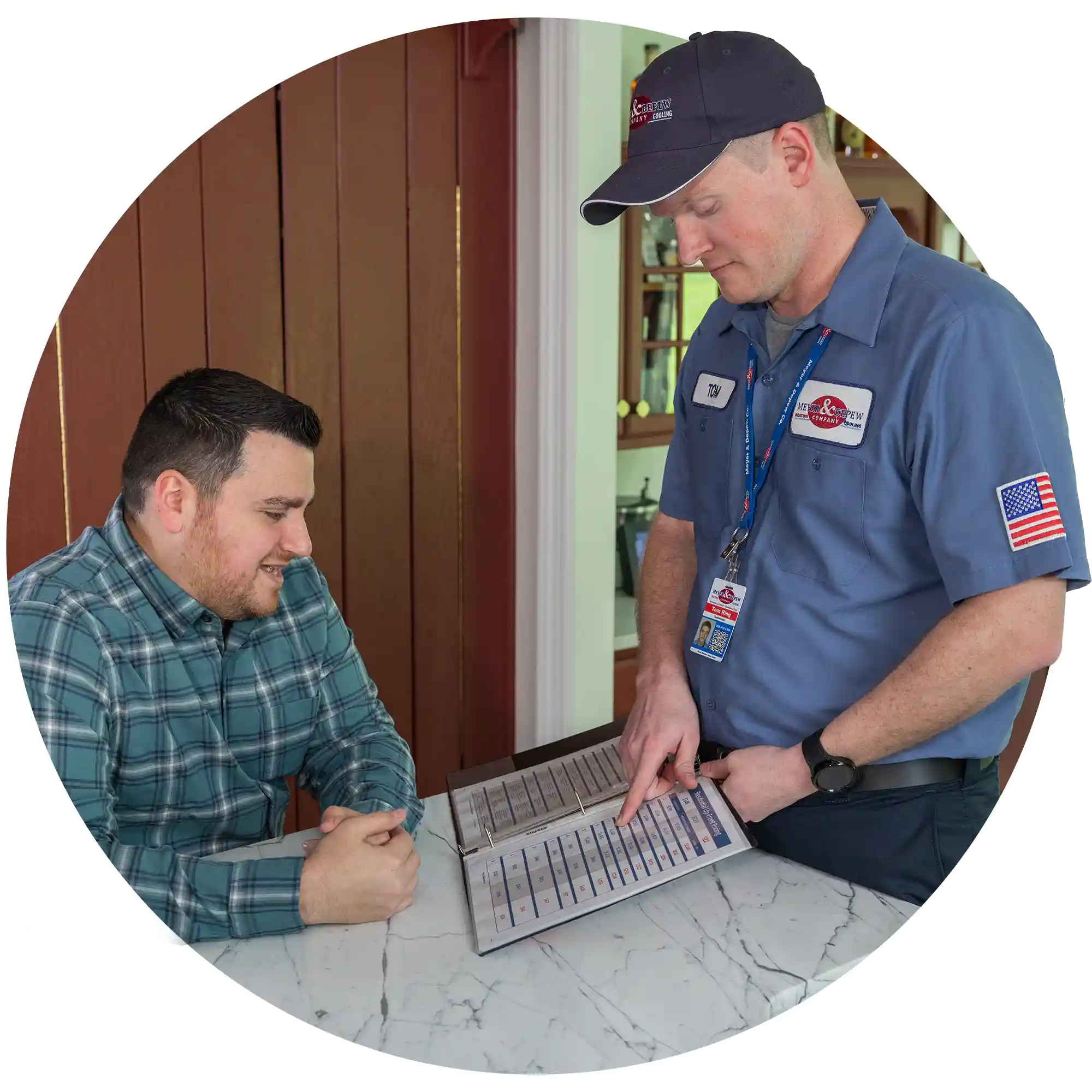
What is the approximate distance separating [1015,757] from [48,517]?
110 inches

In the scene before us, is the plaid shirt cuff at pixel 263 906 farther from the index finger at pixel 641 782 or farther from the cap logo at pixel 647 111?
the cap logo at pixel 647 111

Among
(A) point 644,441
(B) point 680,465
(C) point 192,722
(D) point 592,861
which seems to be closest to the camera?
(D) point 592,861

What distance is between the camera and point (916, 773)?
1.48 meters

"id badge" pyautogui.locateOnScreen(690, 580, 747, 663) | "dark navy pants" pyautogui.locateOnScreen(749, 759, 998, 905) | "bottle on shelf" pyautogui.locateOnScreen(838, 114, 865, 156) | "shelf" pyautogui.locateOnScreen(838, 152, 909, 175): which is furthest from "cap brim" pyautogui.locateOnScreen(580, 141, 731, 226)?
"bottle on shelf" pyautogui.locateOnScreen(838, 114, 865, 156)

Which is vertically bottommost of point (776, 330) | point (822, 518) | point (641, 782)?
point (641, 782)

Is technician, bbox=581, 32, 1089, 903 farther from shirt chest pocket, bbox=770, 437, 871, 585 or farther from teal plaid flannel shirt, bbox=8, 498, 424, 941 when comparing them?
teal plaid flannel shirt, bbox=8, 498, 424, 941

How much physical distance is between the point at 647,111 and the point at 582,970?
1097 millimetres

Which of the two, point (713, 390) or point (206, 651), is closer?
point (206, 651)

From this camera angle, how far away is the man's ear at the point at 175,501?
5.37 ft

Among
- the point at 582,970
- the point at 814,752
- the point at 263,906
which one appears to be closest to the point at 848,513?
the point at 814,752

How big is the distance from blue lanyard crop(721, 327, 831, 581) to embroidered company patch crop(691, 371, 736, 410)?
0.05 meters

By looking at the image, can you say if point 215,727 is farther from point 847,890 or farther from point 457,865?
point 847,890

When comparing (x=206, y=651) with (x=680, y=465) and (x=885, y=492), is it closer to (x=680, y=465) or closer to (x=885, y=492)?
(x=680, y=465)

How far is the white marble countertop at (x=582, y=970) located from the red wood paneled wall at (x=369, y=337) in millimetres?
1493
